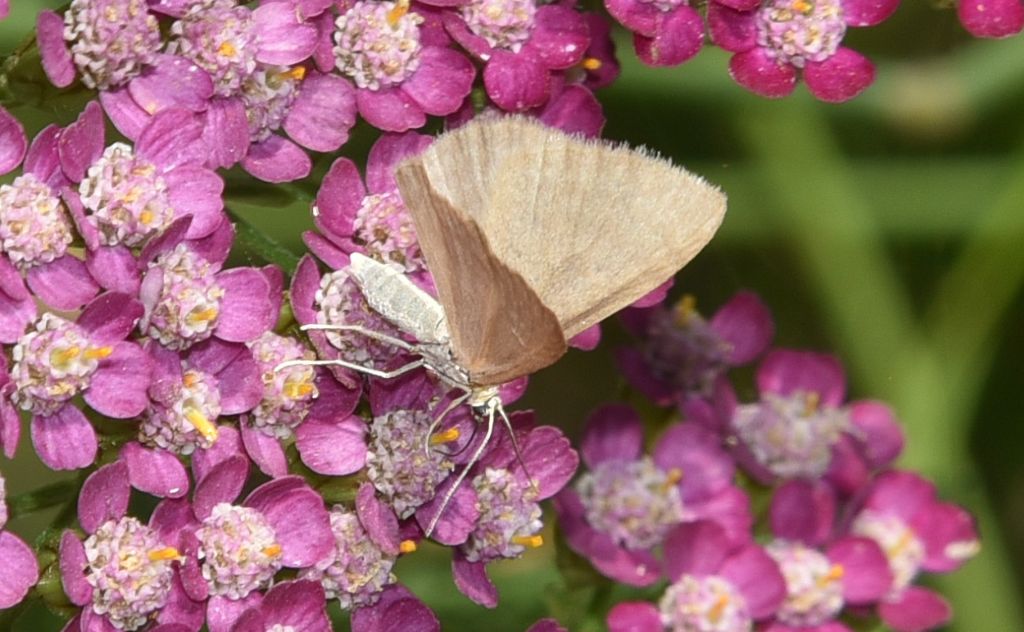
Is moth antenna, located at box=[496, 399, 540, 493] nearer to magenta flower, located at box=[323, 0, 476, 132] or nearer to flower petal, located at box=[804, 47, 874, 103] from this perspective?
magenta flower, located at box=[323, 0, 476, 132]

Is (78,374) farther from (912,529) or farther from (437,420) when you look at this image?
(912,529)

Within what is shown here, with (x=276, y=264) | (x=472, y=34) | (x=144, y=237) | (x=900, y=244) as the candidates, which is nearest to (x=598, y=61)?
(x=472, y=34)

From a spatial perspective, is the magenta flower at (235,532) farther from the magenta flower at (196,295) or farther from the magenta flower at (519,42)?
the magenta flower at (519,42)

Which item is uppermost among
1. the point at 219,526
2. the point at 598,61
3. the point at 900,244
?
the point at 598,61

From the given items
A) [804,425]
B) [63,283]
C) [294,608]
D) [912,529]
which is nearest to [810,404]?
[804,425]

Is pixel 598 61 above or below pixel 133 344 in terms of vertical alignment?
above

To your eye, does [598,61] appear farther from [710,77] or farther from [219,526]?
[710,77]
